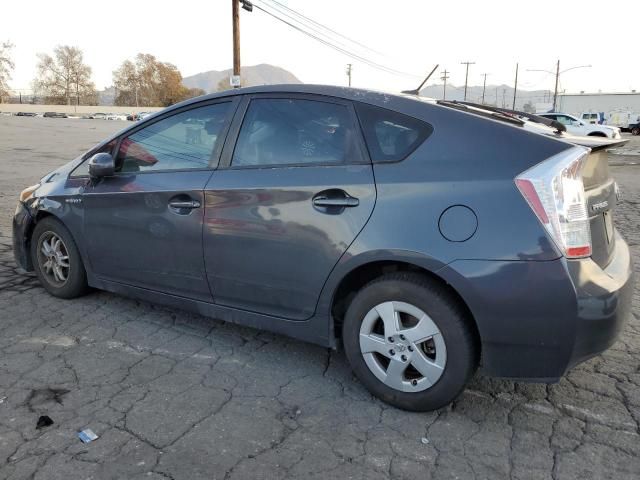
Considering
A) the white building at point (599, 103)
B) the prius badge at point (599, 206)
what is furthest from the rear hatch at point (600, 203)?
the white building at point (599, 103)

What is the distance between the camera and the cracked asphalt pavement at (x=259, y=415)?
92.0 inches

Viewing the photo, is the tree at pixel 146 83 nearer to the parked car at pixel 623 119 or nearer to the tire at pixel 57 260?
the parked car at pixel 623 119

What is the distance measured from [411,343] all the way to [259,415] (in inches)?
33.3

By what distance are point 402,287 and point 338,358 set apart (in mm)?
978

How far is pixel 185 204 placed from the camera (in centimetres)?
331

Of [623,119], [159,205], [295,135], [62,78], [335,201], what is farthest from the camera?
[62,78]

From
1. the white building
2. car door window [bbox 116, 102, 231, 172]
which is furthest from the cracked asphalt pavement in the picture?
the white building

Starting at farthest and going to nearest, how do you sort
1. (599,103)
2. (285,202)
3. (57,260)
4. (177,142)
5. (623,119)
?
(599,103) < (623,119) < (57,260) < (177,142) < (285,202)

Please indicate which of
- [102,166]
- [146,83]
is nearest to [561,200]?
[102,166]

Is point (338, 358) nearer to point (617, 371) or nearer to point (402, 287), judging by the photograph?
point (402, 287)

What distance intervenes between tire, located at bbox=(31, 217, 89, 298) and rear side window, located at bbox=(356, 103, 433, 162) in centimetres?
252

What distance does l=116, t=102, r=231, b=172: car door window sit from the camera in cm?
339

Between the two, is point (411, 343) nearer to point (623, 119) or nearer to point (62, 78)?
point (623, 119)

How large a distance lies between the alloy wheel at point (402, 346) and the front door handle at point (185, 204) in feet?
4.15
